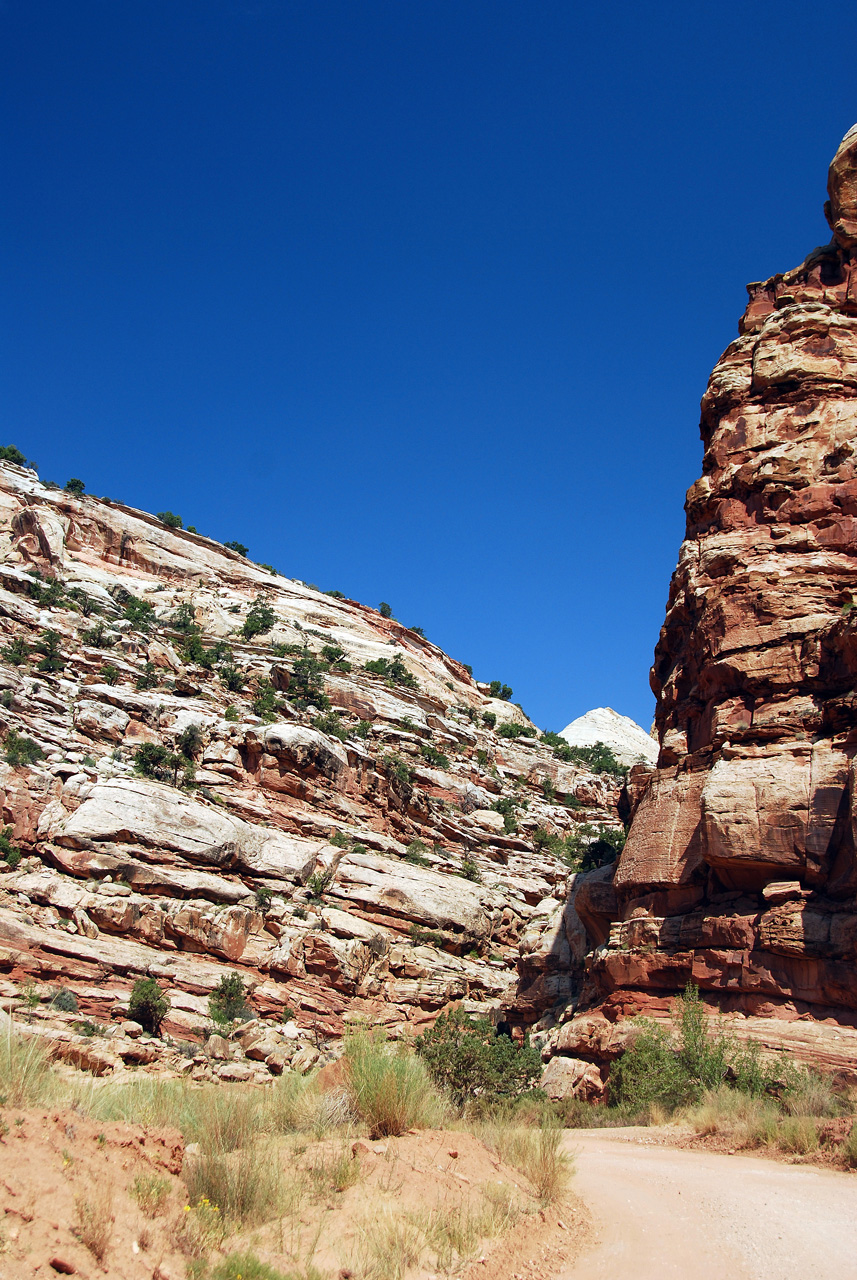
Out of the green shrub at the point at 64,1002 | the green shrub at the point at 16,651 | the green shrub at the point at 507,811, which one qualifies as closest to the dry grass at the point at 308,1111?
the green shrub at the point at 64,1002

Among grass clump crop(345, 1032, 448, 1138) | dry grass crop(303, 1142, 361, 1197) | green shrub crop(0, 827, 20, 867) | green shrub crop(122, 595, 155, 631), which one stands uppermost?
green shrub crop(122, 595, 155, 631)

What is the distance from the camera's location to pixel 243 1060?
883 inches

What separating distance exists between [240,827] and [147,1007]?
957cm

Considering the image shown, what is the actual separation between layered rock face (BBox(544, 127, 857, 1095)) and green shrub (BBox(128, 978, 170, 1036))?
11.2 meters

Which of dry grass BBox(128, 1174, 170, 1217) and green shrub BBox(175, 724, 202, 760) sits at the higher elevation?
green shrub BBox(175, 724, 202, 760)

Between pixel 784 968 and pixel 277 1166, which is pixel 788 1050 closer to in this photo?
pixel 784 968

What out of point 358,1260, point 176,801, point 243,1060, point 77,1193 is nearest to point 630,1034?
point 243,1060

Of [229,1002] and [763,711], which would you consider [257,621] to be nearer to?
[229,1002]

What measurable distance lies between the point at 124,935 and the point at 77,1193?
22.1 m

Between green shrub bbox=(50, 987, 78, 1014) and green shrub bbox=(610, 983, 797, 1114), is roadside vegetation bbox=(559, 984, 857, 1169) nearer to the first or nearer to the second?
green shrub bbox=(610, 983, 797, 1114)

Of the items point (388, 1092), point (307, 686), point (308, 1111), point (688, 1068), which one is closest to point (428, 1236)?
point (388, 1092)

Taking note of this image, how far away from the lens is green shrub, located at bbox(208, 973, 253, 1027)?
942 inches

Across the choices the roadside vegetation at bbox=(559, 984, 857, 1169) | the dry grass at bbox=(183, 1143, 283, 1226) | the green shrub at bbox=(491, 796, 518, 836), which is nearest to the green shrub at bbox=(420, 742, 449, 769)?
the green shrub at bbox=(491, 796, 518, 836)

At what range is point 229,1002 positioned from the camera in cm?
2450
